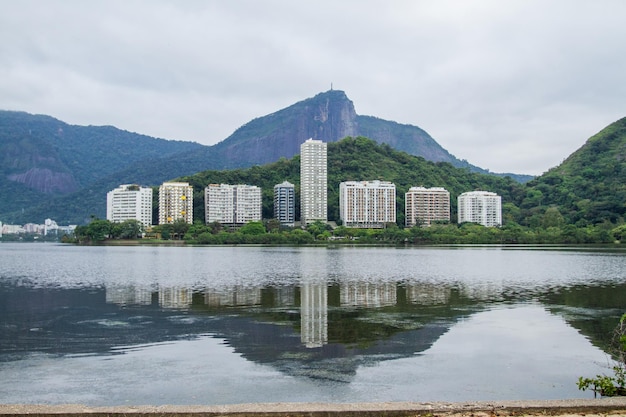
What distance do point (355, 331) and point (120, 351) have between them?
7184 millimetres

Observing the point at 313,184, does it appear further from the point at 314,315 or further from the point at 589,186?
the point at 314,315

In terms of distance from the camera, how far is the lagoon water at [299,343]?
11.9 m

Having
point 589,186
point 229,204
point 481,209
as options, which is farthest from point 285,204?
point 589,186

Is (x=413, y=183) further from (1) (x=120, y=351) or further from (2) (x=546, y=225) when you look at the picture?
(1) (x=120, y=351)

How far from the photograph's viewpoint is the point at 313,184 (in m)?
173

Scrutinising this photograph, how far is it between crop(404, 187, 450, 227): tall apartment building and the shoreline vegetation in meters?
19.6

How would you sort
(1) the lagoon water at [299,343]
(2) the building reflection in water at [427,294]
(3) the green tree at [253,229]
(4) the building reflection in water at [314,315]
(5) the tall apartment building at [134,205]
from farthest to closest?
(5) the tall apartment building at [134,205]
(3) the green tree at [253,229]
(2) the building reflection in water at [427,294]
(4) the building reflection in water at [314,315]
(1) the lagoon water at [299,343]

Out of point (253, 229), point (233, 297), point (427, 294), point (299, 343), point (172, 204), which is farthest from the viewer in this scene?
point (172, 204)

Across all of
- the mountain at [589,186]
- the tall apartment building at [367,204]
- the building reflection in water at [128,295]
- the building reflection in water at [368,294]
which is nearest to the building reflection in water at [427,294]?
the building reflection in water at [368,294]

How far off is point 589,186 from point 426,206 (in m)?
43.9

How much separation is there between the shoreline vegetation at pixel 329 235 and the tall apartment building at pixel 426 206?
1961 centimetres

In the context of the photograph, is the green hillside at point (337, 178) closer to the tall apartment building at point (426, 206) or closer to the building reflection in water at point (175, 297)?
the tall apartment building at point (426, 206)

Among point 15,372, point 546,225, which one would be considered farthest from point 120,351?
point 546,225

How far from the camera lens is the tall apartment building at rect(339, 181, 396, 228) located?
16875 centimetres
